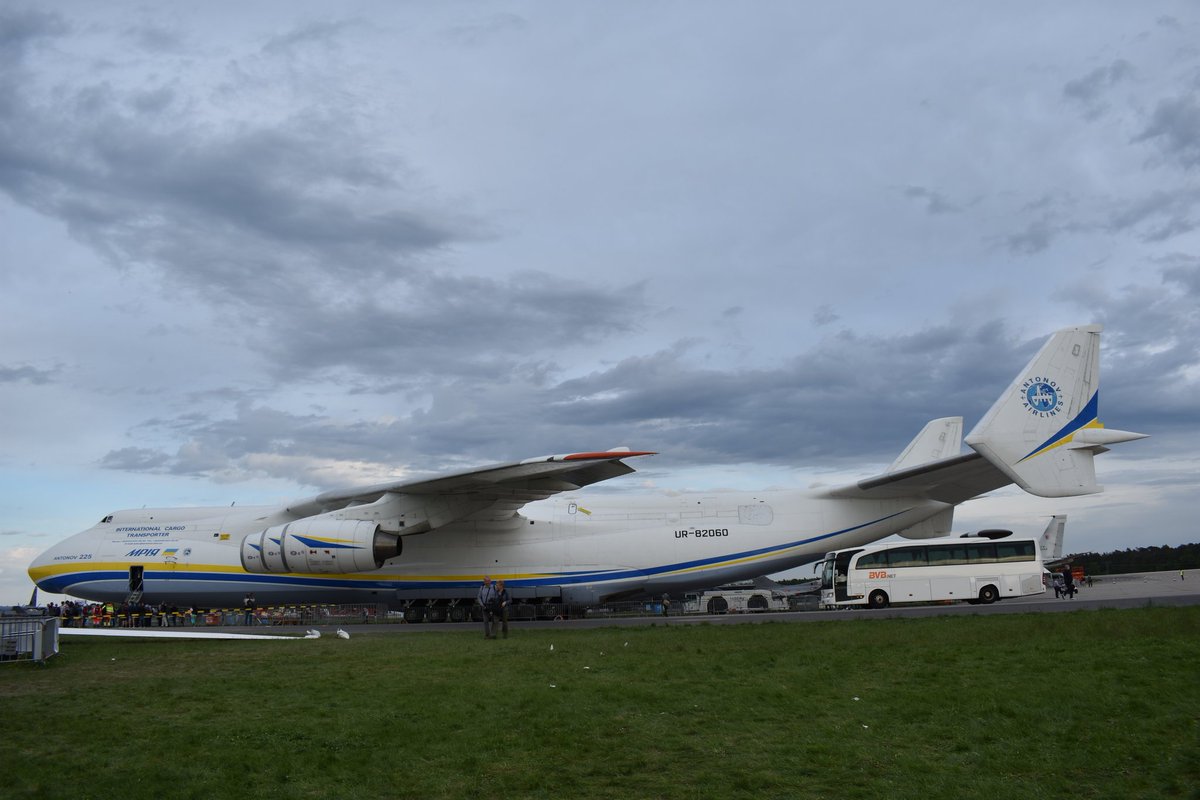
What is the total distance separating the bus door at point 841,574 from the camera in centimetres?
2562

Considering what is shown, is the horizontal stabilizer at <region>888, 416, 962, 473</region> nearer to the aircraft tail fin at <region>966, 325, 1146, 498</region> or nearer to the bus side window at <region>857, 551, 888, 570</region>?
the bus side window at <region>857, 551, 888, 570</region>

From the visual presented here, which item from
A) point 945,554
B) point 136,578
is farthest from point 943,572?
point 136,578

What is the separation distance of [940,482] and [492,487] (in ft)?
35.3

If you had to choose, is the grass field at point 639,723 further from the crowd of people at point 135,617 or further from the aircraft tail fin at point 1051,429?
the crowd of people at point 135,617

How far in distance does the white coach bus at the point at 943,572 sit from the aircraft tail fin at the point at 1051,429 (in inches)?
256

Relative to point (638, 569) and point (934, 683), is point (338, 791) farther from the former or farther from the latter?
point (638, 569)

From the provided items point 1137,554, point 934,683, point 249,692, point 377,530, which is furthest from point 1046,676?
point 1137,554

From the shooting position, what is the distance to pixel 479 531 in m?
22.7

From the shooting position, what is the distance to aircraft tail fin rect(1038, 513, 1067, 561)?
1850 inches

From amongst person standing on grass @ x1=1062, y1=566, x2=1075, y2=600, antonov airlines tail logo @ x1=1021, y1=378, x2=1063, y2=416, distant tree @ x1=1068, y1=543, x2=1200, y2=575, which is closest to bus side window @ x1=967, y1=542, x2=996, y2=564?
person standing on grass @ x1=1062, y1=566, x2=1075, y2=600

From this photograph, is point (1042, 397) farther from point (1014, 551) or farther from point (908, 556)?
Answer: point (1014, 551)

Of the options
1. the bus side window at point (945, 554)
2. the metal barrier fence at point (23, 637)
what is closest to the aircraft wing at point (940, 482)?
the bus side window at point (945, 554)

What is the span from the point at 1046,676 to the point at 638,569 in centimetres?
1381

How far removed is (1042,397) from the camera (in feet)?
62.9
